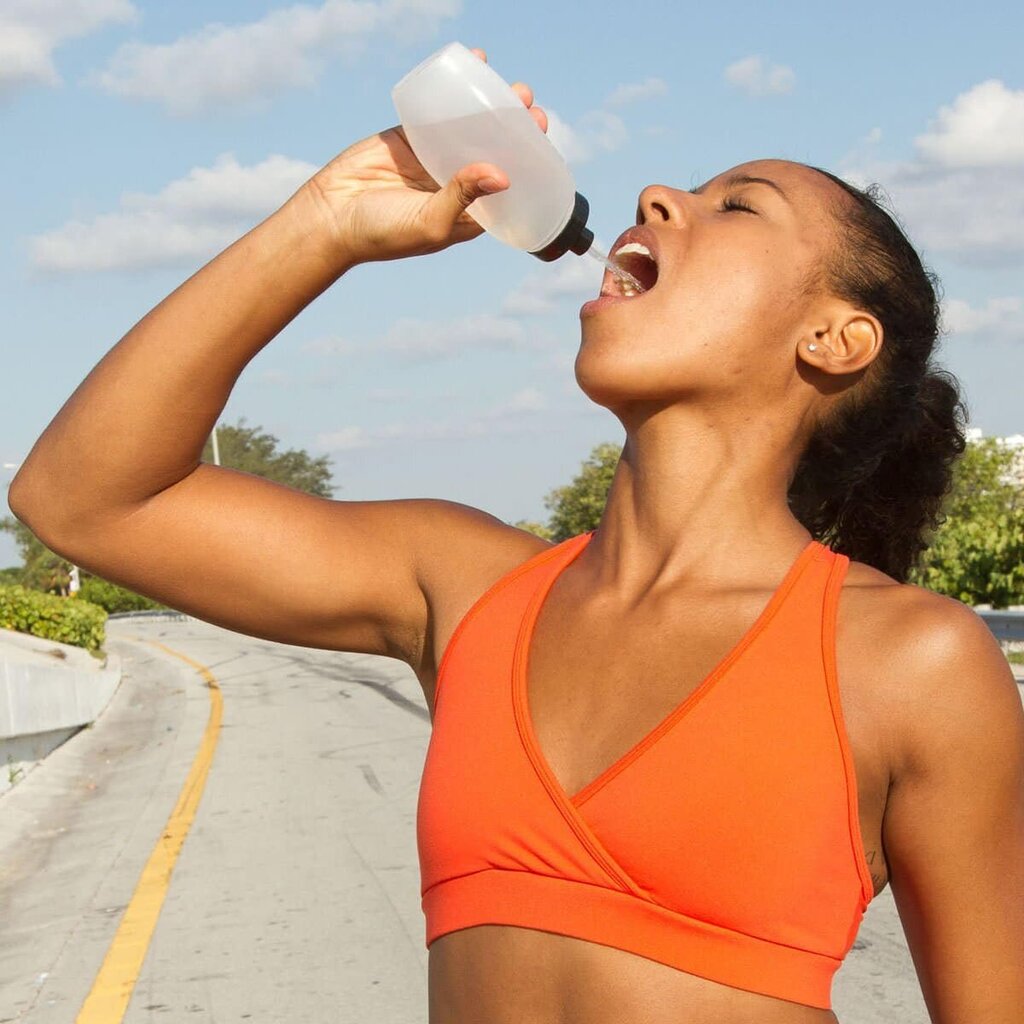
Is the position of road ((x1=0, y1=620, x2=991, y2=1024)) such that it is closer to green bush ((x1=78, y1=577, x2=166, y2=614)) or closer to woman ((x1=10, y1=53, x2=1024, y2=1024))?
woman ((x1=10, y1=53, x2=1024, y2=1024))

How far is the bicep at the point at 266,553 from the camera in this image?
2479 millimetres

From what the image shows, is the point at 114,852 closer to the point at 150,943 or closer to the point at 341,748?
the point at 150,943

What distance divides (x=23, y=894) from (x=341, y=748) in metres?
5.61

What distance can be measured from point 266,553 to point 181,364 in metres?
0.32

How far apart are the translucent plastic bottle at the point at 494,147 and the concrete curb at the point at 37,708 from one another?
10.0 m

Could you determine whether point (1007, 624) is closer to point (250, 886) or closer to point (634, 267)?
point (250, 886)

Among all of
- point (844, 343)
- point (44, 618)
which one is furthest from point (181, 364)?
point (44, 618)

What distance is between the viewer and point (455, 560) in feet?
8.08

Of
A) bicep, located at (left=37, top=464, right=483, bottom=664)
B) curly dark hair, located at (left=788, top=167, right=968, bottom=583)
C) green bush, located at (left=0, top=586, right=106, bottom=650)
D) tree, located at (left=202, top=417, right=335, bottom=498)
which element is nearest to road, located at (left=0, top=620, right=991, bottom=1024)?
curly dark hair, located at (left=788, top=167, right=968, bottom=583)

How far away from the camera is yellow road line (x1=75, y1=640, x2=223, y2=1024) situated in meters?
6.03

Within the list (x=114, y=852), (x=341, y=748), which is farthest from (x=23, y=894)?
(x=341, y=748)

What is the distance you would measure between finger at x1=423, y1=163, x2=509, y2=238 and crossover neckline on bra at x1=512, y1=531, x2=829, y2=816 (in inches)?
22.2

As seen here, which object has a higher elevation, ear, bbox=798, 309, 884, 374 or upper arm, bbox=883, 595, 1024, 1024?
ear, bbox=798, 309, 884, 374

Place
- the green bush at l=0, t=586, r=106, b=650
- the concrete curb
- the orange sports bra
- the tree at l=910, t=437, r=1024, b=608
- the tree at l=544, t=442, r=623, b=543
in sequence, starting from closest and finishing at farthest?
the orange sports bra → the concrete curb → the tree at l=910, t=437, r=1024, b=608 → the green bush at l=0, t=586, r=106, b=650 → the tree at l=544, t=442, r=623, b=543
